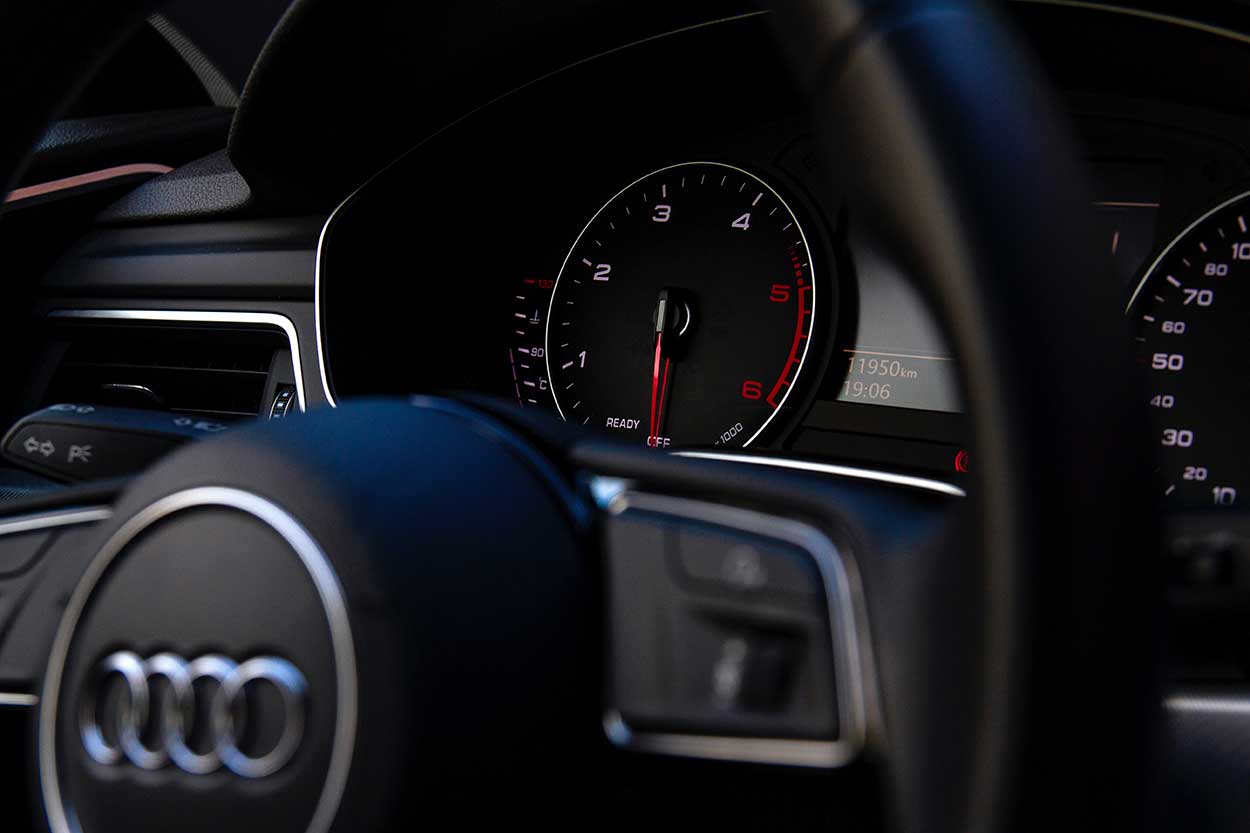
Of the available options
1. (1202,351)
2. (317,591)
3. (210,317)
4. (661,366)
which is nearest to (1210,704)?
(317,591)

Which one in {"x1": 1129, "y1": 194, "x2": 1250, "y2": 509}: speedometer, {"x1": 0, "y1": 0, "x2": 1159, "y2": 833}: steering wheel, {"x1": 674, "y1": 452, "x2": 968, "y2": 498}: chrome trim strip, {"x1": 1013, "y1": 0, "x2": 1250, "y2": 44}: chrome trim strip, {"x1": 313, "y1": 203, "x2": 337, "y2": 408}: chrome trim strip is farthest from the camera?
{"x1": 313, "y1": 203, "x2": 337, "y2": 408}: chrome trim strip

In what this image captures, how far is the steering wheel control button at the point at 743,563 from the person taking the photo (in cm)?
59

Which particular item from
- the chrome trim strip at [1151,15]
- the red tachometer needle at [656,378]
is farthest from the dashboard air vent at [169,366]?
the chrome trim strip at [1151,15]

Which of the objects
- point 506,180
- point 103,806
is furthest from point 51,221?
point 103,806

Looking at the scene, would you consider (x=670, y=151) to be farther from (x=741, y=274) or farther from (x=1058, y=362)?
(x=1058, y=362)

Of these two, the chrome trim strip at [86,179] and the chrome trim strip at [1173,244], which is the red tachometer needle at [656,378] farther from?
the chrome trim strip at [86,179]

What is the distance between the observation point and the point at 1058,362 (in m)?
0.40

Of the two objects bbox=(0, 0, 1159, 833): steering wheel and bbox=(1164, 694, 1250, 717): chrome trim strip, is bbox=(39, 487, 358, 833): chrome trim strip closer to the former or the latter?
bbox=(0, 0, 1159, 833): steering wheel

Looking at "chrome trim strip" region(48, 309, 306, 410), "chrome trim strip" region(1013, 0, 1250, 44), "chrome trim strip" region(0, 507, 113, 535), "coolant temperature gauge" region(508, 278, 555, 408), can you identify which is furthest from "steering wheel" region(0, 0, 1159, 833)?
"coolant temperature gauge" region(508, 278, 555, 408)

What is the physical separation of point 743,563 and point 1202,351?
1.16 metres

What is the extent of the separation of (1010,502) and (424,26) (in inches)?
52.7

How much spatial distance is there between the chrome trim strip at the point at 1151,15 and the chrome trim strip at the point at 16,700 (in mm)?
1224

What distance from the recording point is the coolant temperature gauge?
6.43ft

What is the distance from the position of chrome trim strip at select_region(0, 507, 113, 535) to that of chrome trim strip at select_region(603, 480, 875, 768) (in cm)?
39
